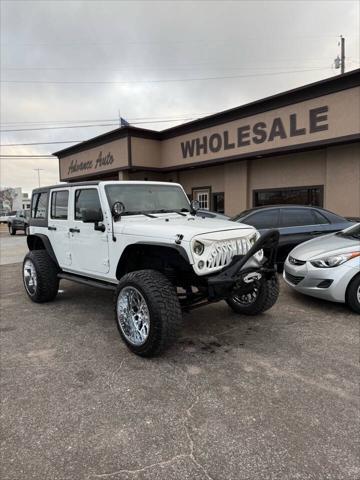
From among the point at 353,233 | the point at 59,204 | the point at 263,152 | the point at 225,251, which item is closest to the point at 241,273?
the point at 225,251

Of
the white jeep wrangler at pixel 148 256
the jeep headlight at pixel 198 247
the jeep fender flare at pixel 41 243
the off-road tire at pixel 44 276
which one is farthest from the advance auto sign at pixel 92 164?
the jeep headlight at pixel 198 247

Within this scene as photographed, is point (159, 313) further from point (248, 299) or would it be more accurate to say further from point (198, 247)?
point (248, 299)

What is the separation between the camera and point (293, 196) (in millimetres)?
12180

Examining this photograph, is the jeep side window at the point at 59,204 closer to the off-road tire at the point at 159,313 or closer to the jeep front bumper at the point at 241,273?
the off-road tire at the point at 159,313

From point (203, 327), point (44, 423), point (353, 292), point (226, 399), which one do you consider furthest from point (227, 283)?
point (353, 292)

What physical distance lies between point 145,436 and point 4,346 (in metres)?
2.48

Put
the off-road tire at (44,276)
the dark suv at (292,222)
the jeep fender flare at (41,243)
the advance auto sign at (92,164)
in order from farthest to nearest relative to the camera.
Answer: the advance auto sign at (92,164) → the dark suv at (292,222) → the jeep fender flare at (41,243) → the off-road tire at (44,276)

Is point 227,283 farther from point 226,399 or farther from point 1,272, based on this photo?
point 1,272

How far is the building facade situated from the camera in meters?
10.2

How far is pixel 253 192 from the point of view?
Answer: 524 inches

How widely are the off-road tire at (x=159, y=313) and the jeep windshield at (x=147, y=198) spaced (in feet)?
4.08

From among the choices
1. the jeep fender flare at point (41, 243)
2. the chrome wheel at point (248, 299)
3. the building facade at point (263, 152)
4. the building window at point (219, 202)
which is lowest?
the chrome wheel at point (248, 299)

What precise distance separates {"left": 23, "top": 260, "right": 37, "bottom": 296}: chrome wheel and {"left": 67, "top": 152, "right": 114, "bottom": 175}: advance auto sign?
39.0ft

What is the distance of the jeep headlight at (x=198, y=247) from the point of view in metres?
3.46
